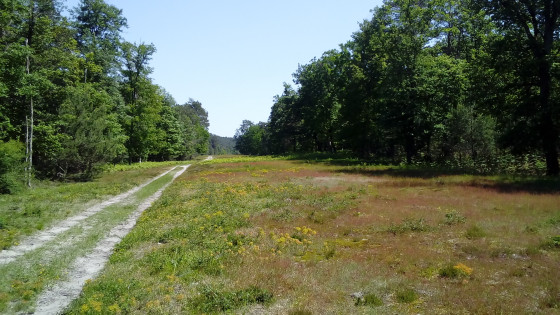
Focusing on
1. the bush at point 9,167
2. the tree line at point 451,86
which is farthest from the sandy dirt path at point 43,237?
the tree line at point 451,86

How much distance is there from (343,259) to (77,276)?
7409mm

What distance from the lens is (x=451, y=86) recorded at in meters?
40.2

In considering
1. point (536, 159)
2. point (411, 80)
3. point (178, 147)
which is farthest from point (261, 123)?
point (536, 159)

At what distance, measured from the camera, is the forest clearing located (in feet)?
23.5

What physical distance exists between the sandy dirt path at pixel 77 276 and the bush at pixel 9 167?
14.4 meters

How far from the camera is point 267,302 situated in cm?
729

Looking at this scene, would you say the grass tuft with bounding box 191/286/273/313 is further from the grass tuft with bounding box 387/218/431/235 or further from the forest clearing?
the grass tuft with bounding box 387/218/431/235

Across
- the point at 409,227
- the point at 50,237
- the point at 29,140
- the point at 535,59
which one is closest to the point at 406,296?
the point at 409,227

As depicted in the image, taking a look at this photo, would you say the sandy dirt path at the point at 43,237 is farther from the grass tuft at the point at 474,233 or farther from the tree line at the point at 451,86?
the tree line at the point at 451,86

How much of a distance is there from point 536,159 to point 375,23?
99.3 ft

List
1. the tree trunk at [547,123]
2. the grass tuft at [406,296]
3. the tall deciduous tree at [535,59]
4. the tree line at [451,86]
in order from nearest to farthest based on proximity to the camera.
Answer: the grass tuft at [406,296] < the tree trunk at [547,123] < the tall deciduous tree at [535,59] < the tree line at [451,86]

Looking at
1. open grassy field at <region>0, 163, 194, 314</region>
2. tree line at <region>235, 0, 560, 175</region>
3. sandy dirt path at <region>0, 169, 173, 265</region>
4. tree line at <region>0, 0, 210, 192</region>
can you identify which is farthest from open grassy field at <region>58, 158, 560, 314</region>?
tree line at <region>0, 0, 210, 192</region>

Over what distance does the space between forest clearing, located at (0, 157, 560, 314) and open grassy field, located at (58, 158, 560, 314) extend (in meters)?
0.04

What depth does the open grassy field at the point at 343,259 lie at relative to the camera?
714 centimetres
